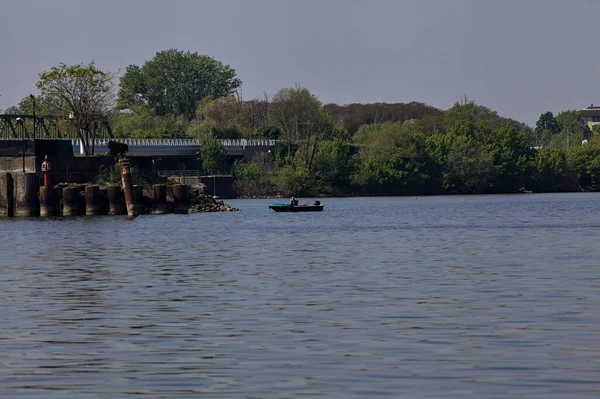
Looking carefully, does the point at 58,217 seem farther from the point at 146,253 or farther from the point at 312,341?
the point at 312,341

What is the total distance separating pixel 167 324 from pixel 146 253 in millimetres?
29629

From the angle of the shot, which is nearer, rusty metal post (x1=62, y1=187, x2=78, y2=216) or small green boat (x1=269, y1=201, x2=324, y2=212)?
rusty metal post (x1=62, y1=187, x2=78, y2=216)

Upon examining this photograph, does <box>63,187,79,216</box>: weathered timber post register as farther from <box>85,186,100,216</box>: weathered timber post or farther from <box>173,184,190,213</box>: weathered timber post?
<box>173,184,190,213</box>: weathered timber post

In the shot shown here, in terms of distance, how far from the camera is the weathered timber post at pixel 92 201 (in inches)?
4154

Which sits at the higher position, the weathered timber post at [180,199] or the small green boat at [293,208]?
the weathered timber post at [180,199]

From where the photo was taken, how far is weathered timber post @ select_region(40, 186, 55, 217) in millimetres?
104688

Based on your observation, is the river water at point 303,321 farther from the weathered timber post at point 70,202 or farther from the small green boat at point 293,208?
the small green boat at point 293,208

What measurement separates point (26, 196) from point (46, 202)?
7.50ft

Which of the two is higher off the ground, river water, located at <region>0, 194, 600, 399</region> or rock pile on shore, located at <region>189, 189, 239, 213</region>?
rock pile on shore, located at <region>189, 189, 239, 213</region>

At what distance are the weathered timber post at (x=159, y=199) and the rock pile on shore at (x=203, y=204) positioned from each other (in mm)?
8065

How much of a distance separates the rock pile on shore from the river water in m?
56.7

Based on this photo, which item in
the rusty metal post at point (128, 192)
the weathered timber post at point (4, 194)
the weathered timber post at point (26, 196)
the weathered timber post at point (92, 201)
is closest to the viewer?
the weathered timber post at point (92, 201)

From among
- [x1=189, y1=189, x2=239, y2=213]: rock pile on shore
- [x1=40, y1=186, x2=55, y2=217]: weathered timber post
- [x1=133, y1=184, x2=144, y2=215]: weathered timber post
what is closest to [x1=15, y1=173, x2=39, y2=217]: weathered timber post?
[x1=40, y1=186, x2=55, y2=217]: weathered timber post

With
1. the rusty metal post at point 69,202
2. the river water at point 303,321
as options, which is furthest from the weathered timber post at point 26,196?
the river water at point 303,321
